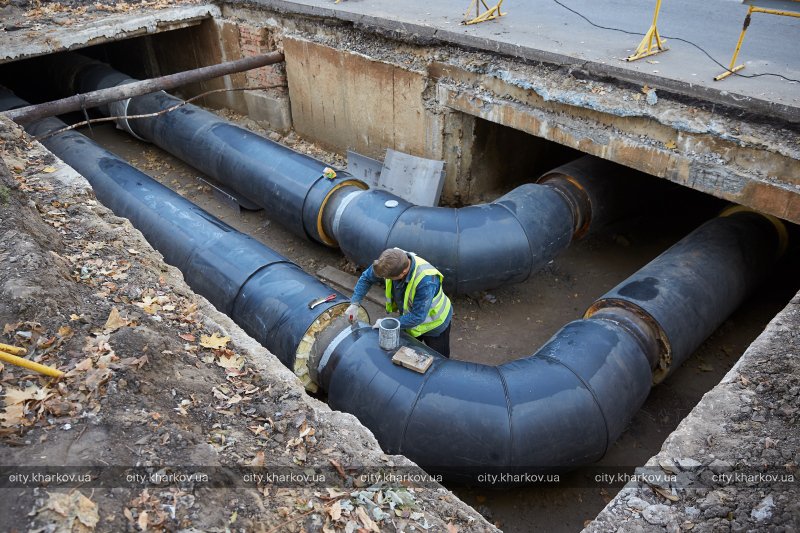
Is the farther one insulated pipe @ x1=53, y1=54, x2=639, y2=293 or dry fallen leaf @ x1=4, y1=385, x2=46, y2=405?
insulated pipe @ x1=53, y1=54, x2=639, y2=293

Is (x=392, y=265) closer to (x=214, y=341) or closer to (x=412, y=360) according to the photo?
(x=412, y=360)

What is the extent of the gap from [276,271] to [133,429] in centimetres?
263

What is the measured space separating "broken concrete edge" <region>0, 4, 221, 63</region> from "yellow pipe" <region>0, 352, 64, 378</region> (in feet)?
24.0

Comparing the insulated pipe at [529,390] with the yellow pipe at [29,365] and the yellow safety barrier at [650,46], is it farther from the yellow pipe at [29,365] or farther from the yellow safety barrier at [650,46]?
the yellow safety barrier at [650,46]

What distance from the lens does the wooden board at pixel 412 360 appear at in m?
4.09

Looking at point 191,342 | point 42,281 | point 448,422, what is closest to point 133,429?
point 191,342

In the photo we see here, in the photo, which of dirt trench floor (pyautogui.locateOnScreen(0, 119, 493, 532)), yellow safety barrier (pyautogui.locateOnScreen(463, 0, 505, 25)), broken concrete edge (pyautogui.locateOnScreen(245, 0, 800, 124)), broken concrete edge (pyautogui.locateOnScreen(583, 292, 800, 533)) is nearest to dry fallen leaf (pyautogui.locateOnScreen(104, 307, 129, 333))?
dirt trench floor (pyautogui.locateOnScreen(0, 119, 493, 532))

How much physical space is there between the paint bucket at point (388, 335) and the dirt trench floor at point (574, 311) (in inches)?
54.4

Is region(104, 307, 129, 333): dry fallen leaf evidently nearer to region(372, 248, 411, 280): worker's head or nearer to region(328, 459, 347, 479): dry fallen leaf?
region(328, 459, 347, 479): dry fallen leaf

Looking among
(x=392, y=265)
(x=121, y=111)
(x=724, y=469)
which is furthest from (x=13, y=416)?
(x=121, y=111)

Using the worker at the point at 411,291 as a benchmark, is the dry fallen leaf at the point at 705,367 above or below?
below

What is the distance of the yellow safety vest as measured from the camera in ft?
14.4

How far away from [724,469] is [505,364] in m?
1.71

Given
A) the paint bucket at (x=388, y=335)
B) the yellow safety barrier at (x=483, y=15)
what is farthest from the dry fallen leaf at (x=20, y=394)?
the yellow safety barrier at (x=483, y=15)
